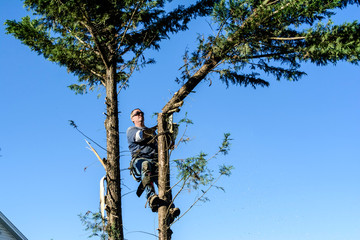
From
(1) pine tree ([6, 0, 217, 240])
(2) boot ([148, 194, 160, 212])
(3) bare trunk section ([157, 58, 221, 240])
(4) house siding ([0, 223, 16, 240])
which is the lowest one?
(2) boot ([148, 194, 160, 212])

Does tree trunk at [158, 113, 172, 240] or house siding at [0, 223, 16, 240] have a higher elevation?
house siding at [0, 223, 16, 240]

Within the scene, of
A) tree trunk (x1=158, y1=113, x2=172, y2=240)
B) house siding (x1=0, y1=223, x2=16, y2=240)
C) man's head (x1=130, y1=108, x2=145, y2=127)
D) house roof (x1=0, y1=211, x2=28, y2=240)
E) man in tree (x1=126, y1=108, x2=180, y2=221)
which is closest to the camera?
tree trunk (x1=158, y1=113, x2=172, y2=240)

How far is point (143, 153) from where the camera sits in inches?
320

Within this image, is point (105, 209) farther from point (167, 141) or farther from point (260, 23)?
point (260, 23)

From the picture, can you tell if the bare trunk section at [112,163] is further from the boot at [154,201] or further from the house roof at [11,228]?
the house roof at [11,228]

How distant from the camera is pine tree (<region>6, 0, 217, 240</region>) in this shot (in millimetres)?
8562

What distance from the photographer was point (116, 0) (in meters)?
9.09

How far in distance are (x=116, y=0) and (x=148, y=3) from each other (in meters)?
0.66

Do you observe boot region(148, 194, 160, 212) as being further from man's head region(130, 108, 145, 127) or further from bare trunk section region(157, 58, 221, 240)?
man's head region(130, 108, 145, 127)

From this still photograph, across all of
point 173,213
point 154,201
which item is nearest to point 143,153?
point 154,201

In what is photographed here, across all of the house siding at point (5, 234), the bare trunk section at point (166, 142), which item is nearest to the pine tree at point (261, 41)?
the bare trunk section at point (166, 142)

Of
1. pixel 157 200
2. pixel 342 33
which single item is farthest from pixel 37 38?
pixel 342 33

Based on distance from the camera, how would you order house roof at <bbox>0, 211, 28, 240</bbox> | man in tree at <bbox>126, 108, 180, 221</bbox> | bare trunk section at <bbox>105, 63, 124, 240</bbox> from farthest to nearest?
house roof at <bbox>0, 211, 28, 240</bbox> → bare trunk section at <bbox>105, 63, 124, 240</bbox> → man in tree at <bbox>126, 108, 180, 221</bbox>

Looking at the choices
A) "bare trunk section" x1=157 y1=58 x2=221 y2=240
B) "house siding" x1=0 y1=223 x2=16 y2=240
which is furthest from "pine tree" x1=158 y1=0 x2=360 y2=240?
"house siding" x1=0 y1=223 x2=16 y2=240
